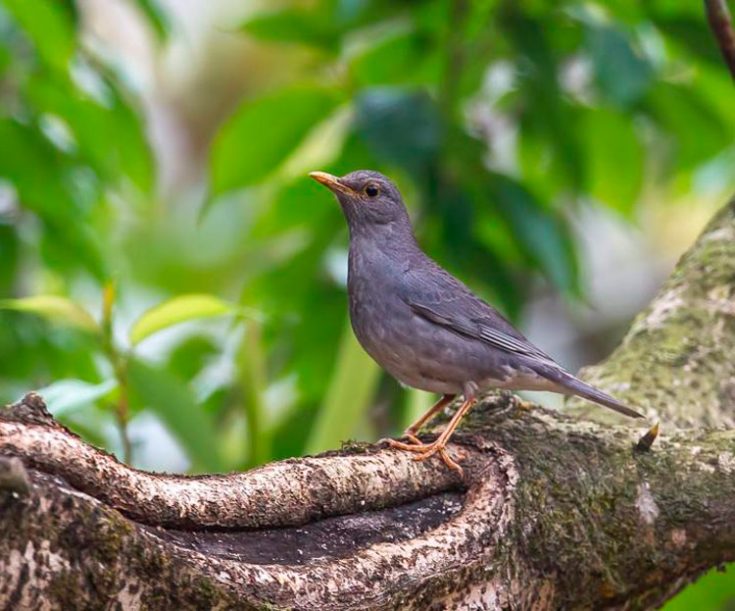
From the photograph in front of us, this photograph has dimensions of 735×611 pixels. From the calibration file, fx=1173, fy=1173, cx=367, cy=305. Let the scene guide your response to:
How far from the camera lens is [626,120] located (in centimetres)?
528

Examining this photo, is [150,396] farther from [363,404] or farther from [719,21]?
[719,21]

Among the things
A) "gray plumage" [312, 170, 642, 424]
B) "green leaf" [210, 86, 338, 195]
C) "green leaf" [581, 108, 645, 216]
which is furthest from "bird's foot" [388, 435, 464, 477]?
"green leaf" [581, 108, 645, 216]

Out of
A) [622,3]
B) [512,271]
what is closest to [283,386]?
[512,271]

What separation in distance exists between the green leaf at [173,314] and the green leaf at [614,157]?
2.28 meters

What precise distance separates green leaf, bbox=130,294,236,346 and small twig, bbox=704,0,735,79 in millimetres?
1991

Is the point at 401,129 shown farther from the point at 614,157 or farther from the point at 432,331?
the point at 614,157

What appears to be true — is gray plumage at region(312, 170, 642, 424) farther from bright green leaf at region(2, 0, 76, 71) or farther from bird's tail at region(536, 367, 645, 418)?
bright green leaf at region(2, 0, 76, 71)

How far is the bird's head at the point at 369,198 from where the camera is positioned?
4.41 meters

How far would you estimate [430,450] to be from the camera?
3.17m

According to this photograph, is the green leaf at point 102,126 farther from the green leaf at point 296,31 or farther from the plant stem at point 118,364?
the plant stem at point 118,364

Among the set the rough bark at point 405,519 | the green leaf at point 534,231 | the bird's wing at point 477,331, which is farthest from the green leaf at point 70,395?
the green leaf at point 534,231

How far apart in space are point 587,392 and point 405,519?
1065 millimetres

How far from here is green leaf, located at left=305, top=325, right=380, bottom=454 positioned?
4.06 m

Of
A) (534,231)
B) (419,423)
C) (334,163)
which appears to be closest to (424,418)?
(419,423)
